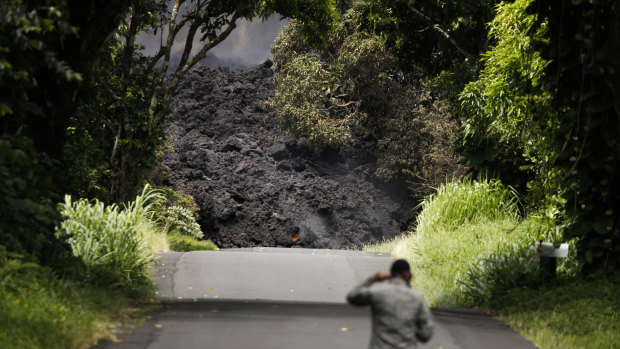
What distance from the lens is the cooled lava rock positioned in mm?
30766

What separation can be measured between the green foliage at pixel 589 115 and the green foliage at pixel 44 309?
18.4ft

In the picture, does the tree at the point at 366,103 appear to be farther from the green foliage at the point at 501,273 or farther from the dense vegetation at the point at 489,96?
the green foliage at the point at 501,273

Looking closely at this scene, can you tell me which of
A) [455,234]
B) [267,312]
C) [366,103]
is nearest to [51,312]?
[267,312]

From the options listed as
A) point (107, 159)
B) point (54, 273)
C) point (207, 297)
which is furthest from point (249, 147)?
point (54, 273)

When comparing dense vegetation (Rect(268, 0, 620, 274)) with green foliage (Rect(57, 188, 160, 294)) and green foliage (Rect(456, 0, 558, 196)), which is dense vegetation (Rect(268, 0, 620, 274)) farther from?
green foliage (Rect(57, 188, 160, 294))

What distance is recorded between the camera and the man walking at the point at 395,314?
432cm

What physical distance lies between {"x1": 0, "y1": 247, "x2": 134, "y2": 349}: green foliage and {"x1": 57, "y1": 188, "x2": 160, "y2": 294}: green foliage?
93 cm

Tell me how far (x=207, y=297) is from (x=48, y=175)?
319 centimetres

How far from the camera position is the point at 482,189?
1394 cm

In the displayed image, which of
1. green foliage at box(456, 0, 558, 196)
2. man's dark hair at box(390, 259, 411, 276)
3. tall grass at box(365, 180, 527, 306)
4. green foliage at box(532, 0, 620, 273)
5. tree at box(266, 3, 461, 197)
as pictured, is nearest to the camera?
man's dark hair at box(390, 259, 411, 276)

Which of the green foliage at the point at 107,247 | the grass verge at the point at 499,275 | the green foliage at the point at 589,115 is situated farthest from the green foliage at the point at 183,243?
the green foliage at the point at 589,115

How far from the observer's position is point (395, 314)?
434 cm

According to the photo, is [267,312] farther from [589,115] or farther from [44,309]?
[589,115]

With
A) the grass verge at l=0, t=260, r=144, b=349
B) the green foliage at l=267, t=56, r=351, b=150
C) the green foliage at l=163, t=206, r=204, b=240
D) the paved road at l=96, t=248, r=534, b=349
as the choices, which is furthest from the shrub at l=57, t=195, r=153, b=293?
the green foliage at l=267, t=56, r=351, b=150
